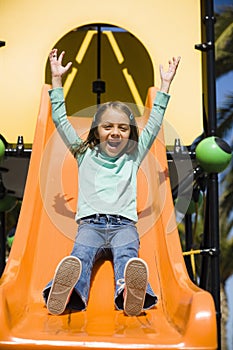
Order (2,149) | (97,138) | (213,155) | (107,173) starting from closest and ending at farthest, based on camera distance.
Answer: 1. (107,173)
2. (97,138)
3. (213,155)
4. (2,149)

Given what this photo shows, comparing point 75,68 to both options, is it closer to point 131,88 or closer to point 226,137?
point 131,88

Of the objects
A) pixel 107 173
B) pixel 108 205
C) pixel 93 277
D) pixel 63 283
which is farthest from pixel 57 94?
pixel 63 283

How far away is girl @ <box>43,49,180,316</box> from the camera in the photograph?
107 inches

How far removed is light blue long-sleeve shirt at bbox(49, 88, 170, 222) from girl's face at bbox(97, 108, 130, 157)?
4cm

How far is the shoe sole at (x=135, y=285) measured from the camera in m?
2.66

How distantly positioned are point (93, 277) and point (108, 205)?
402 mm

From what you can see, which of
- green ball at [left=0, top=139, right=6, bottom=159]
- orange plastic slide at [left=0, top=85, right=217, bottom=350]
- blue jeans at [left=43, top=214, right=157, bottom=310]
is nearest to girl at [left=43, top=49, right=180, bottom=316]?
blue jeans at [left=43, top=214, right=157, bottom=310]

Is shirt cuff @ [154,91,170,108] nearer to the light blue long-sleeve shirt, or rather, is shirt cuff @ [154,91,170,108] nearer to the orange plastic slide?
the light blue long-sleeve shirt

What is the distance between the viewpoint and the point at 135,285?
8.80 feet

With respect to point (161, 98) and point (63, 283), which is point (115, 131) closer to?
point (161, 98)

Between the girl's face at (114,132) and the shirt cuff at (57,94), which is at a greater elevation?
the shirt cuff at (57,94)

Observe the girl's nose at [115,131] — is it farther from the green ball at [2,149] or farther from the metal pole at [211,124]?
the green ball at [2,149]

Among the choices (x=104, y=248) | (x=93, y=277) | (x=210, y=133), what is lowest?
(x=93, y=277)

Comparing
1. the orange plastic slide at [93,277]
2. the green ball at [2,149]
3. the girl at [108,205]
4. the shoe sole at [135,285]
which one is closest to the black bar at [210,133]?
the orange plastic slide at [93,277]
